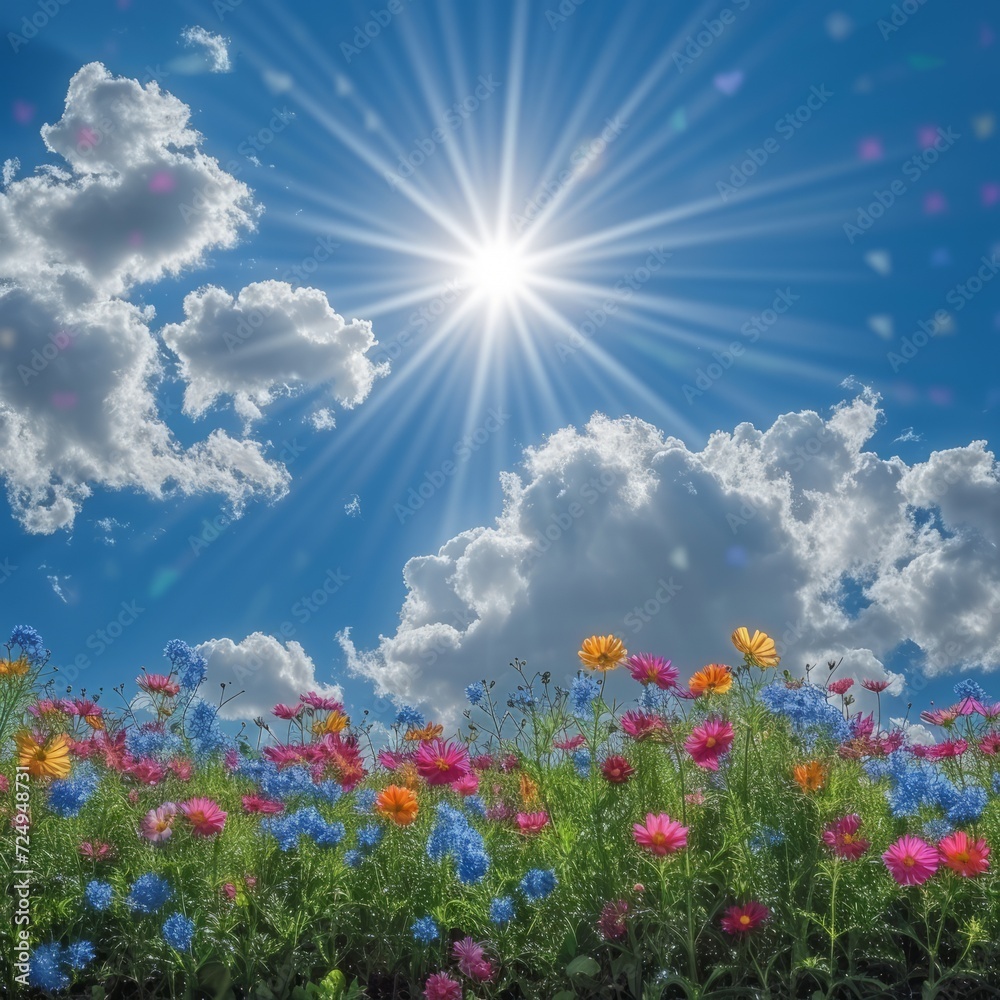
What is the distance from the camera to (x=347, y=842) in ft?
12.6

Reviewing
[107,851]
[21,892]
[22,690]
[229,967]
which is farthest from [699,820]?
[22,690]

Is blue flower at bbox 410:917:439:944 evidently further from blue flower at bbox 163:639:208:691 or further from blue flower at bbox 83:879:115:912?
blue flower at bbox 163:639:208:691

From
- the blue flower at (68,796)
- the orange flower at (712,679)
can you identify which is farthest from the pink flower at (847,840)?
the blue flower at (68,796)

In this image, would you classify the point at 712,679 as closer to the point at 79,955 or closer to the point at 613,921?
the point at 613,921

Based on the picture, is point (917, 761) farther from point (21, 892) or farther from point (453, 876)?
point (21, 892)

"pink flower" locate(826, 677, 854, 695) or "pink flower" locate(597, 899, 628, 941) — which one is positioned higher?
"pink flower" locate(826, 677, 854, 695)

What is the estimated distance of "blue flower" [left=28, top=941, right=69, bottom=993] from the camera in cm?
340

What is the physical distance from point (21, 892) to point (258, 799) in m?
1.06

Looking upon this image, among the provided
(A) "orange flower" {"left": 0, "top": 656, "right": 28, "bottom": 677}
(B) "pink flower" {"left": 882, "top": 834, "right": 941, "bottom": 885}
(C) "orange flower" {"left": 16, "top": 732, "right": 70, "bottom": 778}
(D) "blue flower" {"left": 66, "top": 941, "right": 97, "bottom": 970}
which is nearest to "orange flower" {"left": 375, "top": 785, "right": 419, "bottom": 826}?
(D) "blue flower" {"left": 66, "top": 941, "right": 97, "bottom": 970}

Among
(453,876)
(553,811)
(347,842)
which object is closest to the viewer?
(453,876)

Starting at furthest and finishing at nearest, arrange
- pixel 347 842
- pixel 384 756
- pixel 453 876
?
pixel 384 756
pixel 347 842
pixel 453 876

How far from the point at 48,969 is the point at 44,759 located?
91 cm

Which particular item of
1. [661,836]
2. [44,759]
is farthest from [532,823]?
[44,759]

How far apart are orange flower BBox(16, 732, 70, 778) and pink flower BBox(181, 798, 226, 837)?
966mm
